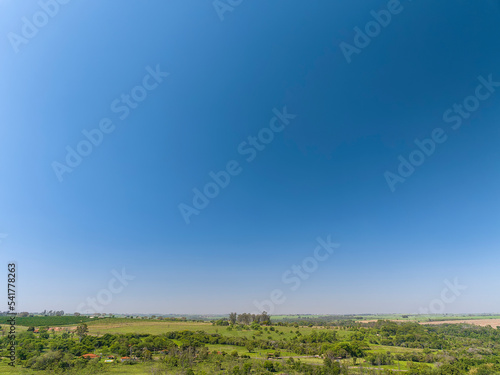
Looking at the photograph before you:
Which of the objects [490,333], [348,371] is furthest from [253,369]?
[490,333]

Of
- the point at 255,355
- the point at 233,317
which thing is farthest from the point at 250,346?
the point at 233,317

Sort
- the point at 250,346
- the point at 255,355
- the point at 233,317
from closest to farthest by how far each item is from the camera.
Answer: the point at 255,355 < the point at 250,346 < the point at 233,317

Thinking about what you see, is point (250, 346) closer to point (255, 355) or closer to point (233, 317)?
point (255, 355)

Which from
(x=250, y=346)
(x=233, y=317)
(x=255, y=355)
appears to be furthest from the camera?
(x=233, y=317)

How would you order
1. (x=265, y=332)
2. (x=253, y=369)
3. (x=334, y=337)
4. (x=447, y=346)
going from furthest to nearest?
(x=265, y=332) < (x=334, y=337) < (x=447, y=346) < (x=253, y=369)

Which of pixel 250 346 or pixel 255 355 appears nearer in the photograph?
pixel 255 355

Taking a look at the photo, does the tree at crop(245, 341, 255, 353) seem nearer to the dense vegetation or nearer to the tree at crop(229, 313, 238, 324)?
the dense vegetation

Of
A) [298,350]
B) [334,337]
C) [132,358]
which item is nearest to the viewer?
[132,358]

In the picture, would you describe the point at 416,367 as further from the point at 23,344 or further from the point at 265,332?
the point at 23,344
